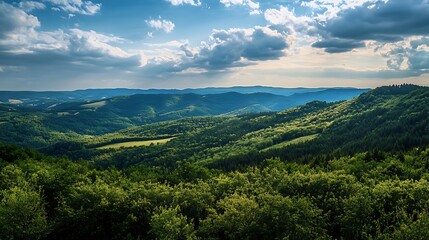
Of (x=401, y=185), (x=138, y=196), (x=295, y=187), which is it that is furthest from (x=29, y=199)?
(x=401, y=185)

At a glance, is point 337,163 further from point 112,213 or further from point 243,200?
point 112,213

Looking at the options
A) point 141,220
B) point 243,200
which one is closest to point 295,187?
point 243,200

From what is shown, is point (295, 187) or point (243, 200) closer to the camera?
point (243, 200)

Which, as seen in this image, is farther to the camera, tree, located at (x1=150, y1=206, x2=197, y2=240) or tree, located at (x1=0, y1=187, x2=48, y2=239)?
tree, located at (x1=0, y1=187, x2=48, y2=239)

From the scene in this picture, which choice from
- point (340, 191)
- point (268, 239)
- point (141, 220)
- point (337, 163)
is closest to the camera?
point (268, 239)

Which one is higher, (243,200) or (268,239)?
(243,200)

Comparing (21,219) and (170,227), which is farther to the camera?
(21,219)

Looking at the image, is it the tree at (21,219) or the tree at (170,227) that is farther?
the tree at (21,219)

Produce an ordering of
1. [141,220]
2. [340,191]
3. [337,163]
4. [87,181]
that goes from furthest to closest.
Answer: [337,163] → [87,181] → [340,191] → [141,220]

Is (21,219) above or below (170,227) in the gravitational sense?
below
